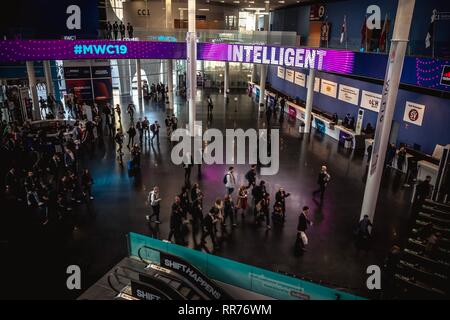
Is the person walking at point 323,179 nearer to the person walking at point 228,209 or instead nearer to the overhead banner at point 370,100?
the person walking at point 228,209

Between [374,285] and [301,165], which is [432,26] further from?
[374,285]

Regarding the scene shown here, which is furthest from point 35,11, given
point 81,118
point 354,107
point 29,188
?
point 354,107

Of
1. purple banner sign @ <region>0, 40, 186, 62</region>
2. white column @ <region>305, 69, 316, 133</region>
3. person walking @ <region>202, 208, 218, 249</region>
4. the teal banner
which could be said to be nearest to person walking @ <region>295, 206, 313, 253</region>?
person walking @ <region>202, 208, 218, 249</region>

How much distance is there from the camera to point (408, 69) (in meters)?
14.1

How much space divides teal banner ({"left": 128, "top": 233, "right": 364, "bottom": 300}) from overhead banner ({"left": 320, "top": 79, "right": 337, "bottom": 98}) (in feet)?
61.1

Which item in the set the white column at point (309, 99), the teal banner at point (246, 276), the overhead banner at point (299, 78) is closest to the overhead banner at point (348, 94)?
the white column at point (309, 99)

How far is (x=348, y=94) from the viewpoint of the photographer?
21.9 meters

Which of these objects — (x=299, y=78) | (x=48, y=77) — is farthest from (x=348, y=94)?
(x=48, y=77)

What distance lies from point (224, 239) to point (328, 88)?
1714 cm

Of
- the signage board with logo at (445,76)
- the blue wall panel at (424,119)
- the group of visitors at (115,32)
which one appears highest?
the group of visitors at (115,32)

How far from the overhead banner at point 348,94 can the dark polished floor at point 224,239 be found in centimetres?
547

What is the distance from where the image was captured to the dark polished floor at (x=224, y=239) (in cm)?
911

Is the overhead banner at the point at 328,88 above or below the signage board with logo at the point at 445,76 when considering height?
below

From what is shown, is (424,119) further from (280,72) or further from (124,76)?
(124,76)
